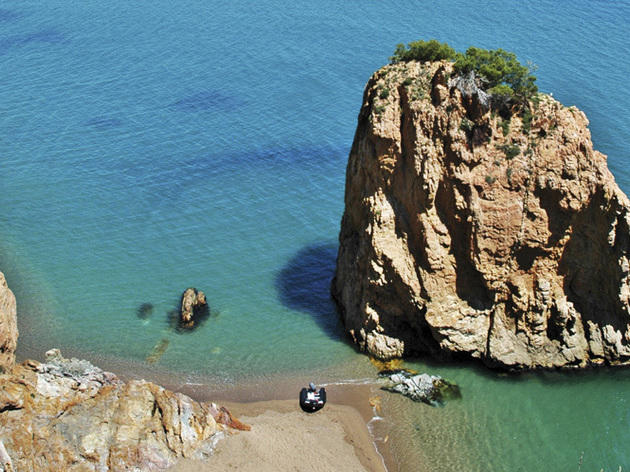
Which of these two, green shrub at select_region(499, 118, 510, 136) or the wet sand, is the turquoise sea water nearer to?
the wet sand

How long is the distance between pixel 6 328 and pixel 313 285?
2027 centimetres

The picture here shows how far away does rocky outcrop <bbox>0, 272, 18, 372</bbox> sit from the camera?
103 ft

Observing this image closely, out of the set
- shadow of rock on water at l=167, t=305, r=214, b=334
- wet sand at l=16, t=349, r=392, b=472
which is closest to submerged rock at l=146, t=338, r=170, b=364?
wet sand at l=16, t=349, r=392, b=472

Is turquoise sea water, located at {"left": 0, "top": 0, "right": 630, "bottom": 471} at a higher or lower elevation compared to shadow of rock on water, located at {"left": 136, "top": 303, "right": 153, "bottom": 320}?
higher

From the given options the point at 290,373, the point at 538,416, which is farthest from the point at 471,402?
the point at 290,373

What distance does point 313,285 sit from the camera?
45844mm

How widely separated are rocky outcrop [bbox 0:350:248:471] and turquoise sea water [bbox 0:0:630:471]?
6832 millimetres

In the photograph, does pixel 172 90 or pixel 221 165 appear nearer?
pixel 221 165

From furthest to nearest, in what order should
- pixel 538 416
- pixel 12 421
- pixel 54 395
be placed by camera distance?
pixel 538 416, pixel 54 395, pixel 12 421

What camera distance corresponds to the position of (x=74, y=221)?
5303 cm

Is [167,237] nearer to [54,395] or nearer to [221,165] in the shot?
[221,165]

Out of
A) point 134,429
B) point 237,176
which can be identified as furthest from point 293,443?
point 237,176

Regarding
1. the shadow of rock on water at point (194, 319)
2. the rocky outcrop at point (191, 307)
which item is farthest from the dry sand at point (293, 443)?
the rocky outcrop at point (191, 307)

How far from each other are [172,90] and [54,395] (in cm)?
4949
